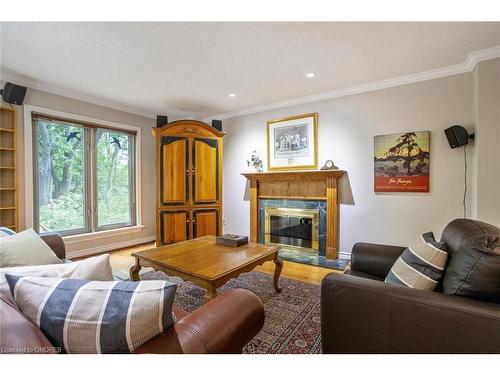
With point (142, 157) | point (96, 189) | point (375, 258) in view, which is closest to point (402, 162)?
point (375, 258)

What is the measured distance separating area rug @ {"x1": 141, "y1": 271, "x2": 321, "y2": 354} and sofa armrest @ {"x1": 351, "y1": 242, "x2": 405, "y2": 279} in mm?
548

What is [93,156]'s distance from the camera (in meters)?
3.76

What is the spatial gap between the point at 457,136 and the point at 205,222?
3500 millimetres

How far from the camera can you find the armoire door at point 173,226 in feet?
12.3

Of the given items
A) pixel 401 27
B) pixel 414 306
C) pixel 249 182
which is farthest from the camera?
pixel 249 182

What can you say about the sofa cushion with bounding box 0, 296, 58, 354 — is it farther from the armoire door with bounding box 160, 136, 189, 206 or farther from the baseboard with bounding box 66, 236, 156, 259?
the baseboard with bounding box 66, 236, 156, 259

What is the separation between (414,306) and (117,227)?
4236mm

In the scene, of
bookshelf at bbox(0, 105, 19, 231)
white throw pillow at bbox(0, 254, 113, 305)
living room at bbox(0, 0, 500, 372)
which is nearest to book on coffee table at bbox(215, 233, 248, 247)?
living room at bbox(0, 0, 500, 372)

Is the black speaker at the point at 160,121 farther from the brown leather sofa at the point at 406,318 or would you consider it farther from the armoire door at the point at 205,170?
the brown leather sofa at the point at 406,318

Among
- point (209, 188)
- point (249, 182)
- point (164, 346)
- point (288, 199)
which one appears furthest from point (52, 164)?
point (164, 346)

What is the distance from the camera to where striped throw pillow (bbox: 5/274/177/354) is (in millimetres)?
713

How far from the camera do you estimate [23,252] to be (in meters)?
1.57

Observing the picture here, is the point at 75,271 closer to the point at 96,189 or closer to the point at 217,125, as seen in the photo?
the point at 96,189
